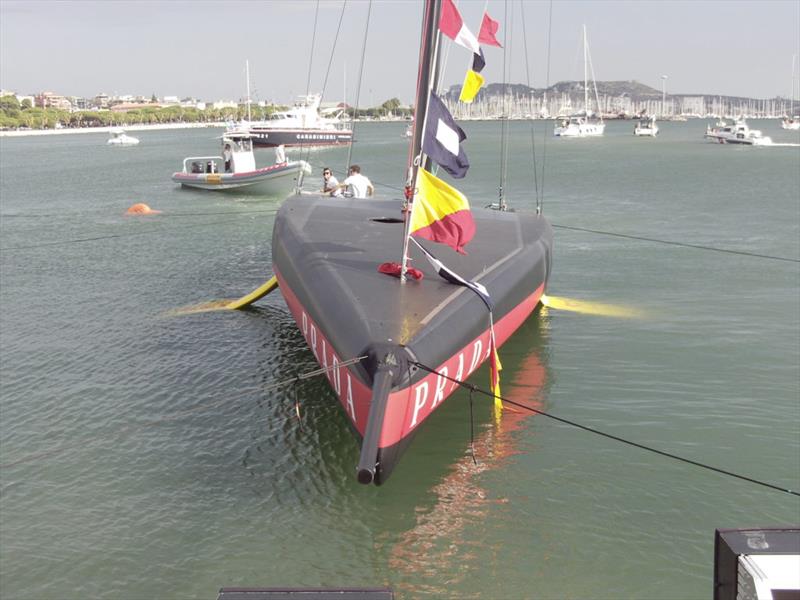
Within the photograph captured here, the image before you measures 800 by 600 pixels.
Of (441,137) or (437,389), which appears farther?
(441,137)

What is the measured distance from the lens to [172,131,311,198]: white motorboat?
41500mm

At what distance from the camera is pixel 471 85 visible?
1152 cm

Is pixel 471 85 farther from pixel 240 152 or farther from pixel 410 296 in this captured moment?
pixel 240 152

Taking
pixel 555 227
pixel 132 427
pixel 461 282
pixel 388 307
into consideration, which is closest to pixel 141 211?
pixel 555 227

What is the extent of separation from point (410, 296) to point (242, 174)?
33.2 m

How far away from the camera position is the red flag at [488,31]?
12.0 m

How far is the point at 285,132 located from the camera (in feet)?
286

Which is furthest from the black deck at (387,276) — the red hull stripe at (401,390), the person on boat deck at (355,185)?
the person on boat deck at (355,185)

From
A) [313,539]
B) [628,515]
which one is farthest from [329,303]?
[628,515]

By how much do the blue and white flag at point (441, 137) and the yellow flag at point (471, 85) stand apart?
218cm

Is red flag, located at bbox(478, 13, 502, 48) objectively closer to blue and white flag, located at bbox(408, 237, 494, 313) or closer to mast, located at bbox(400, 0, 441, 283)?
mast, located at bbox(400, 0, 441, 283)

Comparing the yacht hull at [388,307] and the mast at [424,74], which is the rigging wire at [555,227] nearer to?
the yacht hull at [388,307]

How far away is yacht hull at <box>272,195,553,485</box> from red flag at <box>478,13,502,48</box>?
328cm

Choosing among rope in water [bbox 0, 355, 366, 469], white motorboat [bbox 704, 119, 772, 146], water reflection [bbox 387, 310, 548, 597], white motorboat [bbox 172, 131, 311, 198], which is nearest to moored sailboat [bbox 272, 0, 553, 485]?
water reflection [bbox 387, 310, 548, 597]
